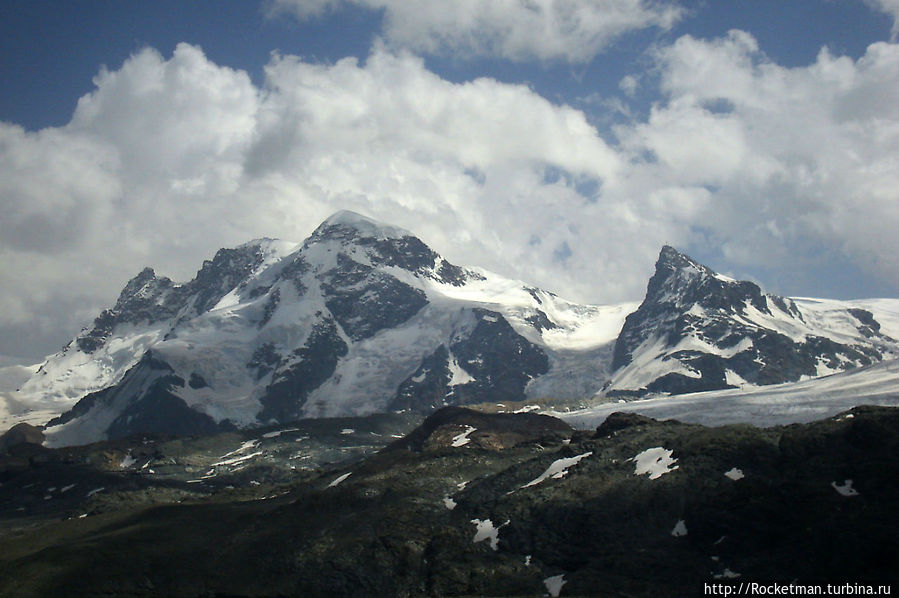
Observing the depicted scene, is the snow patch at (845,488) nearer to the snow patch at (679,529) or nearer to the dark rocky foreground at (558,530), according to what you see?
the dark rocky foreground at (558,530)

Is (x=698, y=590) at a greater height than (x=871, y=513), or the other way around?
(x=871, y=513)

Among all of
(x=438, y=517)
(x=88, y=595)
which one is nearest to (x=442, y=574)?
A: (x=438, y=517)

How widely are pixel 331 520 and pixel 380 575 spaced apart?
21559 millimetres

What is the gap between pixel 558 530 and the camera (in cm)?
11144

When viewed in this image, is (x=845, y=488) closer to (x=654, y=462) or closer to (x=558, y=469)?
(x=654, y=462)

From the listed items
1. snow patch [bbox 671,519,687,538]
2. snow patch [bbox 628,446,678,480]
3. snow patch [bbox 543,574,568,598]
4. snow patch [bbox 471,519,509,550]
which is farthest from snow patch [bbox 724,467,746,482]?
snow patch [bbox 471,519,509,550]

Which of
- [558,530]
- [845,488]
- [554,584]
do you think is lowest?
[554,584]

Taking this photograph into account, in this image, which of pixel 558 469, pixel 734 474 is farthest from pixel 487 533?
pixel 734 474

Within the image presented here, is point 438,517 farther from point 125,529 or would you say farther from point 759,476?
point 125,529

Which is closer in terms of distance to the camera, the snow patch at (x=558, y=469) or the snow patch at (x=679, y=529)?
the snow patch at (x=679, y=529)

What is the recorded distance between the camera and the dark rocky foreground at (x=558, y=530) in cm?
9375

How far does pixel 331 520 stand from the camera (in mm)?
132125

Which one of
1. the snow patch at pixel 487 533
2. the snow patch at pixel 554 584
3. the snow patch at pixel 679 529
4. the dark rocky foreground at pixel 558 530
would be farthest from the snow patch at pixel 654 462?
the snow patch at pixel 554 584

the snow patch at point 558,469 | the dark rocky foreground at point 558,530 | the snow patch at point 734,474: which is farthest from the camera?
the snow patch at point 558,469
